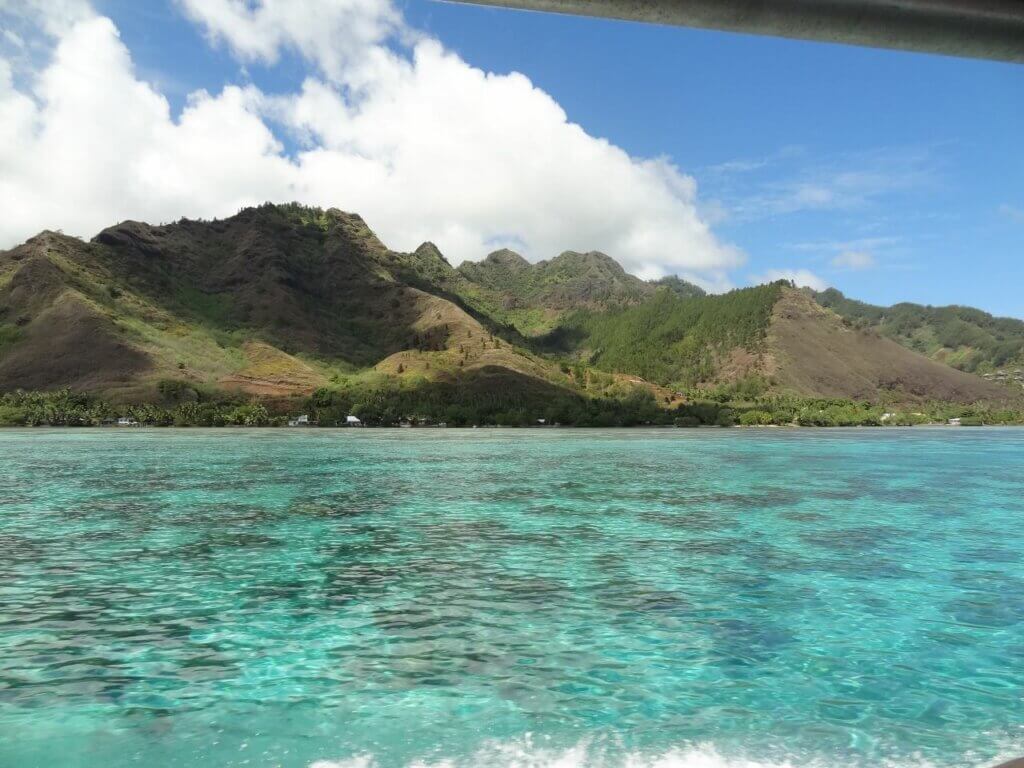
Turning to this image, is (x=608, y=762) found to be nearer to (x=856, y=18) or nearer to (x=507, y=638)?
(x=507, y=638)

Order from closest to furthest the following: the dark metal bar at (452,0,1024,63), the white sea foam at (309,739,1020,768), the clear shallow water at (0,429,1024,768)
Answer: the dark metal bar at (452,0,1024,63), the white sea foam at (309,739,1020,768), the clear shallow water at (0,429,1024,768)

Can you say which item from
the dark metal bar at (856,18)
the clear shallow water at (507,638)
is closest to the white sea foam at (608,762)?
the clear shallow water at (507,638)

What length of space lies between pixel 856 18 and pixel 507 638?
11.7 meters

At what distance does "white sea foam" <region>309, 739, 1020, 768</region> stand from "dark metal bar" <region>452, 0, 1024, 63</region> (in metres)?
A: 8.54

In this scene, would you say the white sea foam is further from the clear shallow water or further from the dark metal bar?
the dark metal bar

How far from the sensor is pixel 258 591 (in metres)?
18.1

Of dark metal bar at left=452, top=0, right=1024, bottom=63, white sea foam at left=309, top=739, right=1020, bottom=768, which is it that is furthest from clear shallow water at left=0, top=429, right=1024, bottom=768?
dark metal bar at left=452, top=0, right=1024, bottom=63

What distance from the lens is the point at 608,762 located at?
29.8ft

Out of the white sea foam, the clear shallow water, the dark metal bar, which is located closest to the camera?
the dark metal bar

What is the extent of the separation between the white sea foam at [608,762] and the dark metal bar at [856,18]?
854 centimetres

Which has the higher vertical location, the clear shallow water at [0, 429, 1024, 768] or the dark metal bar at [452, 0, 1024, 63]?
the dark metal bar at [452, 0, 1024, 63]

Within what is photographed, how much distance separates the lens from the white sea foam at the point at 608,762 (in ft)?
29.6

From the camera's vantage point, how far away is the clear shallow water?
9.77 meters

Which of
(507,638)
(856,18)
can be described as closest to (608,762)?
(507,638)
